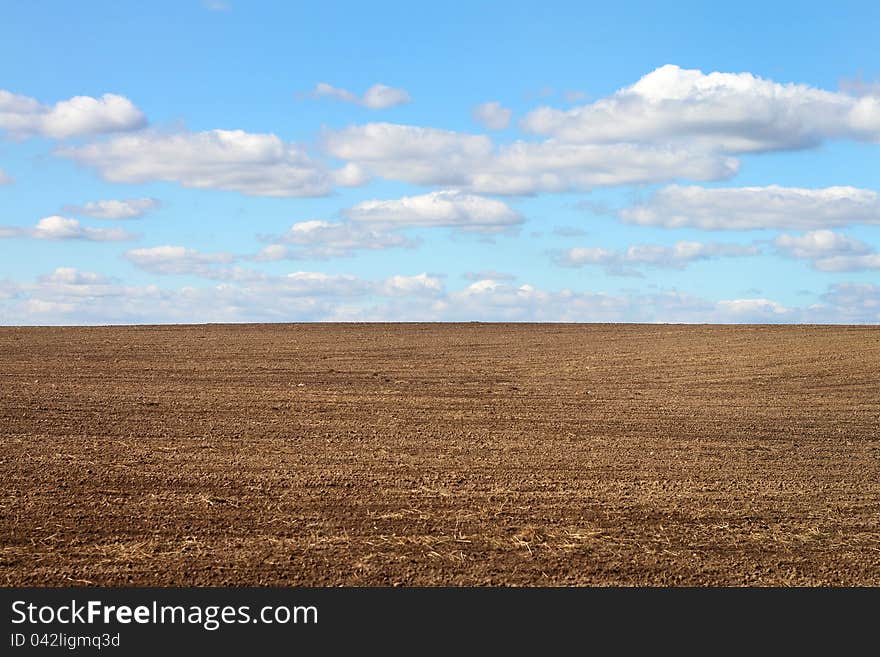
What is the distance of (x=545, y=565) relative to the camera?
820cm

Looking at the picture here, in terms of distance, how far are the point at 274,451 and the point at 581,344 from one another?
20.5 metres

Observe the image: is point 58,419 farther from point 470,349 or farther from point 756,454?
point 470,349

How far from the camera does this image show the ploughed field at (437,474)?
8289 millimetres

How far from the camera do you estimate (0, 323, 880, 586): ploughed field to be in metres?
Answer: 8.29

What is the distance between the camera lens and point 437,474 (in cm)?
1184

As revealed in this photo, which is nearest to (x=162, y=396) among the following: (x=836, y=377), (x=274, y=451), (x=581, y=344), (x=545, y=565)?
(x=274, y=451)

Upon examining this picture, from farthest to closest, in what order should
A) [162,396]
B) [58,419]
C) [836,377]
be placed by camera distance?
[836,377] < [162,396] < [58,419]

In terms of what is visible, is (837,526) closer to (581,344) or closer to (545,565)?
(545,565)

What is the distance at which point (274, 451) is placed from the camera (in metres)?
13.1

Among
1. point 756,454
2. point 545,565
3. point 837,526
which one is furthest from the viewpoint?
point 756,454

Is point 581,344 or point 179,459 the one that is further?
point 581,344

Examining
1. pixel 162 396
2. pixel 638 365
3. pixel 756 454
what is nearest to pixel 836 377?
pixel 638 365

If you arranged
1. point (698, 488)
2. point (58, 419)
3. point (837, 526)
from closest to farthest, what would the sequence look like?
point (837, 526)
point (698, 488)
point (58, 419)

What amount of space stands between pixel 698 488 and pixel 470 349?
19.7 metres
